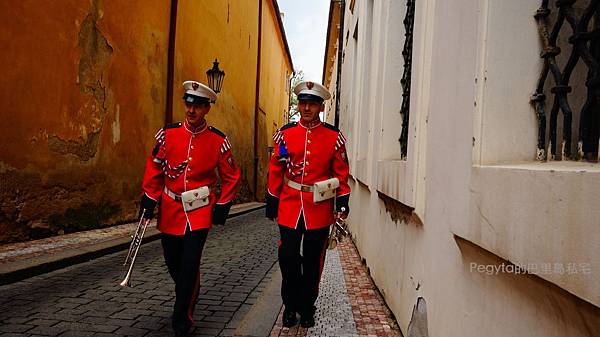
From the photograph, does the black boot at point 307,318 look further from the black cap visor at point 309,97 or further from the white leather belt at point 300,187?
the black cap visor at point 309,97

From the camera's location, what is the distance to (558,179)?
143 cm

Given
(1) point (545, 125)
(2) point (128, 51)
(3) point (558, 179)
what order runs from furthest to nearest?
(2) point (128, 51)
(1) point (545, 125)
(3) point (558, 179)

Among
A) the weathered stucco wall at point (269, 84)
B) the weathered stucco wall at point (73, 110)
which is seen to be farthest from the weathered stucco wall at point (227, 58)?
the weathered stucco wall at point (269, 84)

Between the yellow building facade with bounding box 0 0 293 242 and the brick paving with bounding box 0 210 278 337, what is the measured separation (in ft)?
5.33

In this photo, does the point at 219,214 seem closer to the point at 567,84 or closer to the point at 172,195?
the point at 172,195

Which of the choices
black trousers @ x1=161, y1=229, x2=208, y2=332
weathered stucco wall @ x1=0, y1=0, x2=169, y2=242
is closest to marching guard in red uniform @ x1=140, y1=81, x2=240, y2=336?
black trousers @ x1=161, y1=229, x2=208, y2=332

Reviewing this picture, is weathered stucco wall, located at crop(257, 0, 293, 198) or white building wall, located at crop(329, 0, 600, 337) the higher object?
weathered stucco wall, located at crop(257, 0, 293, 198)

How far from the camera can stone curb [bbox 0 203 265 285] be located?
4.86 m

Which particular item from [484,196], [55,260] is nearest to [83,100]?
[55,260]

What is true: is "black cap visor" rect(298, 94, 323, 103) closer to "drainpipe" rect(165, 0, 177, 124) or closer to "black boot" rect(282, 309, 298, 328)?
"black boot" rect(282, 309, 298, 328)

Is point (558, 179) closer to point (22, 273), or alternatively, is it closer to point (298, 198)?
point (298, 198)

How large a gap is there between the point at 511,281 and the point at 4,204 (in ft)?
21.0

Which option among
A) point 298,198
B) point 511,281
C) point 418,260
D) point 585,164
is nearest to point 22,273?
point 298,198

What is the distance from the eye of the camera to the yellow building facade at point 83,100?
6.54m
